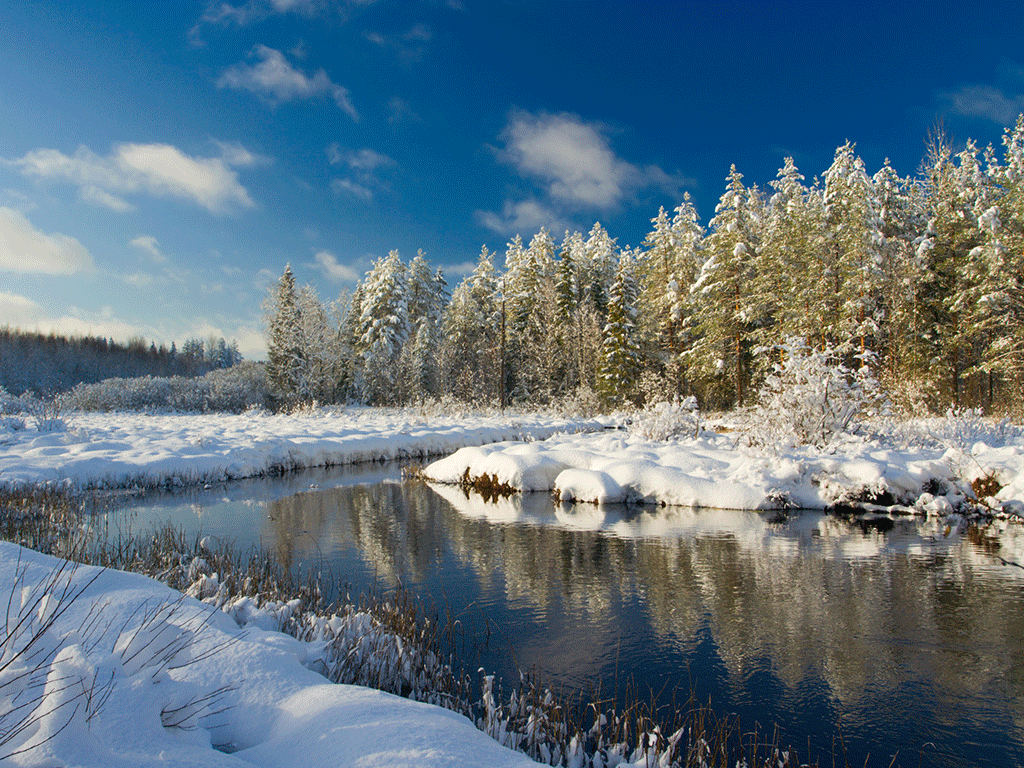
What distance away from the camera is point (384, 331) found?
1598 inches

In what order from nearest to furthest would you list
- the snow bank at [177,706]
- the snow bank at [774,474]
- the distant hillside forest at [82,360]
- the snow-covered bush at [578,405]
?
1. the snow bank at [177,706]
2. the snow bank at [774,474]
3. the snow-covered bush at [578,405]
4. the distant hillside forest at [82,360]

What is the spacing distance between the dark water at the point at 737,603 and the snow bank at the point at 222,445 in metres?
3.29

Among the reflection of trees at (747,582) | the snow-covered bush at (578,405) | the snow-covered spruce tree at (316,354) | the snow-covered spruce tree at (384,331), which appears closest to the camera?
the reflection of trees at (747,582)

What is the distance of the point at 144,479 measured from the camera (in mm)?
14094

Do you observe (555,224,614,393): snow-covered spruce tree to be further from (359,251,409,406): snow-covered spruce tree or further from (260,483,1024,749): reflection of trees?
(260,483,1024,749): reflection of trees

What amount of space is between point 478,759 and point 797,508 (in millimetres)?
11687

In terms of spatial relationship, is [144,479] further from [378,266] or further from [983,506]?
[378,266]

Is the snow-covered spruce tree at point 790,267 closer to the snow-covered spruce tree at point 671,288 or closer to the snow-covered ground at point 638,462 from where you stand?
the snow-covered spruce tree at point 671,288

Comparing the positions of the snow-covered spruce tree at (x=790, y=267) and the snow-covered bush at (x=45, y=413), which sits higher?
the snow-covered spruce tree at (x=790, y=267)

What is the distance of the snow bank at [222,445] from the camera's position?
13672mm

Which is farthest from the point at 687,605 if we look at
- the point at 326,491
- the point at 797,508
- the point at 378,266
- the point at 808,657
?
the point at 378,266

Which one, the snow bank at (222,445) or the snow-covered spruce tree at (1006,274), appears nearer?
the snow bank at (222,445)

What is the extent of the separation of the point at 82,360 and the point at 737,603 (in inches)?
3632

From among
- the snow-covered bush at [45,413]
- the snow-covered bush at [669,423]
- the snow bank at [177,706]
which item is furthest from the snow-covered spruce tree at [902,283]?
the snow-covered bush at [45,413]
